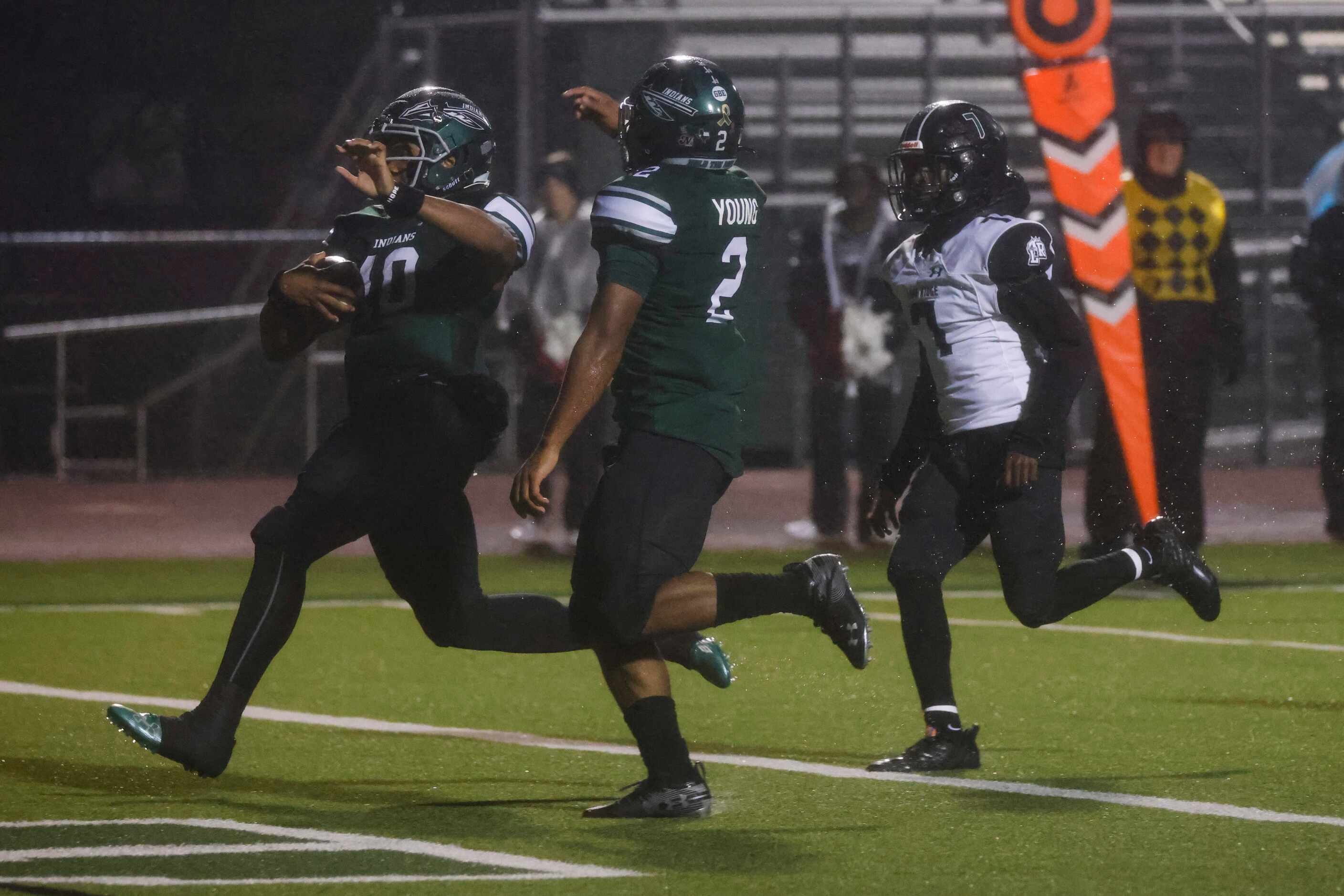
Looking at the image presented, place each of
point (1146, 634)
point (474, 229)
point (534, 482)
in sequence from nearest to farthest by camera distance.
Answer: point (534, 482), point (474, 229), point (1146, 634)

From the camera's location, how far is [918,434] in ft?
21.1

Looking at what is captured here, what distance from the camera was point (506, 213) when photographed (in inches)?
235

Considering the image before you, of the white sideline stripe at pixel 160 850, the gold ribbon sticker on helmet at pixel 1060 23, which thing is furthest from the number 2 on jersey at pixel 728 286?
the gold ribbon sticker on helmet at pixel 1060 23

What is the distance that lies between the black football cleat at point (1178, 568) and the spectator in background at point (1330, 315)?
19.5ft

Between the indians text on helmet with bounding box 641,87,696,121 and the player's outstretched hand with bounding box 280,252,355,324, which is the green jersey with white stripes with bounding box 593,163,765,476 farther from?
the player's outstretched hand with bounding box 280,252,355,324

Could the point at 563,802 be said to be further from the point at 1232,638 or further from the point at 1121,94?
the point at 1121,94

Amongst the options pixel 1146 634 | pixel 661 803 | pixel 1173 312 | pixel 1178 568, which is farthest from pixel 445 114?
pixel 1173 312

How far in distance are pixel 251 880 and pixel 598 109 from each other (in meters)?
2.11

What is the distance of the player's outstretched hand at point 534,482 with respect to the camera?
5141mm

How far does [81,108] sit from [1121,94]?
28.3 ft

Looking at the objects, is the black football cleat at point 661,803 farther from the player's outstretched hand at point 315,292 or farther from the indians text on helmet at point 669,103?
the indians text on helmet at point 669,103

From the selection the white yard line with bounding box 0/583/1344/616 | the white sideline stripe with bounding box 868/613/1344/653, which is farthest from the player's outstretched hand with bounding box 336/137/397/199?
the white yard line with bounding box 0/583/1344/616

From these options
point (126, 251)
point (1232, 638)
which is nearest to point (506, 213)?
point (1232, 638)

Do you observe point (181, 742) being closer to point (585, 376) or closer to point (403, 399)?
point (403, 399)
